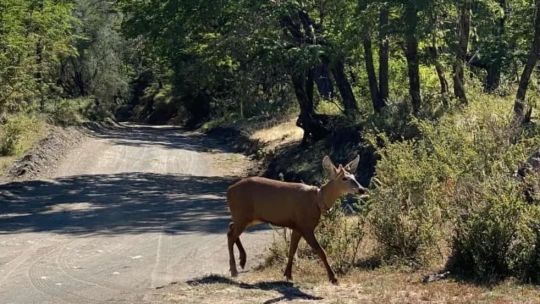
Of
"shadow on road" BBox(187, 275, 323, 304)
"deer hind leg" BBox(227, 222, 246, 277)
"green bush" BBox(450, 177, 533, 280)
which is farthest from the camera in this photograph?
"deer hind leg" BBox(227, 222, 246, 277)

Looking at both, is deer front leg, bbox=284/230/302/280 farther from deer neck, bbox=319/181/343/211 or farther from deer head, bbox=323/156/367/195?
deer head, bbox=323/156/367/195

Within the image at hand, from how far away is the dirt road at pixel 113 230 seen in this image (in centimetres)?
1033

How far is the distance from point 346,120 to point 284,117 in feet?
48.2

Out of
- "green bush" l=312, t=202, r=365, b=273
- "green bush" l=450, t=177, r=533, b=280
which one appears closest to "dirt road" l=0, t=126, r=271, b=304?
"green bush" l=312, t=202, r=365, b=273

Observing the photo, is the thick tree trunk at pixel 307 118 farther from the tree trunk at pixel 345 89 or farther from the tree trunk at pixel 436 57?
the tree trunk at pixel 436 57

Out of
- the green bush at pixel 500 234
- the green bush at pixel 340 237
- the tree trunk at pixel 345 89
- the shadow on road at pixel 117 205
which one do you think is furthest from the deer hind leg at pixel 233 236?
the tree trunk at pixel 345 89

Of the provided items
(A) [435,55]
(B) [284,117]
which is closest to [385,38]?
(A) [435,55]

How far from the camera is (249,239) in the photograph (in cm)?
1474

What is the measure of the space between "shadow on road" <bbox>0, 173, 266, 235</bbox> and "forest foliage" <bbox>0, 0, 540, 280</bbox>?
14.6 feet

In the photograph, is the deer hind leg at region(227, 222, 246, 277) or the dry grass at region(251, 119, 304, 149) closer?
the deer hind leg at region(227, 222, 246, 277)

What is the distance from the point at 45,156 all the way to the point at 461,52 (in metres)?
17.1

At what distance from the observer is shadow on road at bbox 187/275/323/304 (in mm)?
8656

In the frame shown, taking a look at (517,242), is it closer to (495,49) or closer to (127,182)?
(127,182)

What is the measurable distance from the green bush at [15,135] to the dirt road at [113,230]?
2077mm
